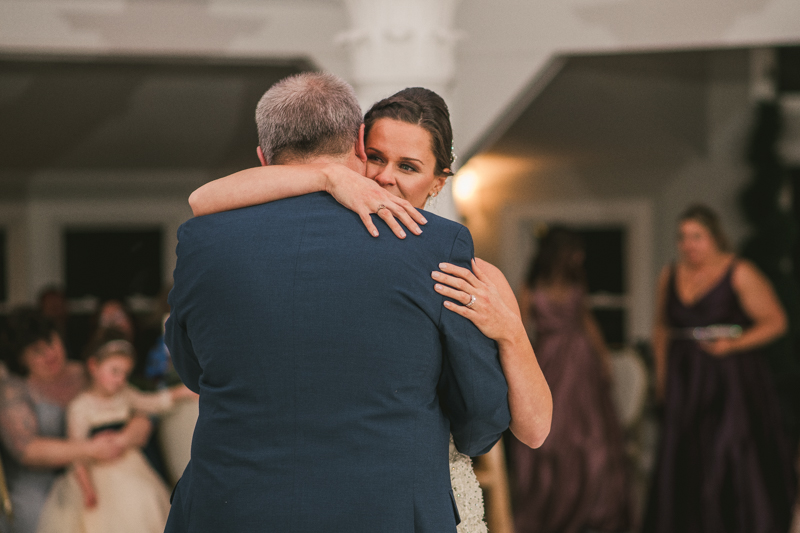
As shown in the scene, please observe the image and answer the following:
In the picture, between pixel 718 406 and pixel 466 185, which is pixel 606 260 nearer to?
pixel 466 185

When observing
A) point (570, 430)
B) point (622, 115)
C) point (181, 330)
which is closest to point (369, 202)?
point (181, 330)

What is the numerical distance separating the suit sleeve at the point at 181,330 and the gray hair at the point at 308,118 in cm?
21

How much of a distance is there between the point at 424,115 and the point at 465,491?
744mm

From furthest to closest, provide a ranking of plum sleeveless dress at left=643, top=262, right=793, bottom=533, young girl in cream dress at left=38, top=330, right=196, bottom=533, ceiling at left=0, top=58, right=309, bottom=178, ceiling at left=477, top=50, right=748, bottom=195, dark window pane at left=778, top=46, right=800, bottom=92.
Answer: ceiling at left=477, top=50, right=748, bottom=195, ceiling at left=0, top=58, right=309, bottom=178, dark window pane at left=778, top=46, right=800, bottom=92, plum sleeveless dress at left=643, top=262, right=793, bottom=533, young girl in cream dress at left=38, top=330, right=196, bottom=533

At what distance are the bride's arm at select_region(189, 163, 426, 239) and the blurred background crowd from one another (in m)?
0.80

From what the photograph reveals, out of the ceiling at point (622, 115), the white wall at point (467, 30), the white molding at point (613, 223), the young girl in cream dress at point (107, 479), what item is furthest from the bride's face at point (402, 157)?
the white molding at point (613, 223)

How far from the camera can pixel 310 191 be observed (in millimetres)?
1168

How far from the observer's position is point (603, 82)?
558 centimetres

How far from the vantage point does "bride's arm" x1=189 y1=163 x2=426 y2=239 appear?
113 cm

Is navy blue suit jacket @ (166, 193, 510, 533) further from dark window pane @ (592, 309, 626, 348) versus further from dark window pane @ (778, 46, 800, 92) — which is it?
dark window pane @ (592, 309, 626, 348)

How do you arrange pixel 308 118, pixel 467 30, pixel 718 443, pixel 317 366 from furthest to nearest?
pixel 718 443 < pixel 467 30 < pixel 308 118 < pixel 317 366

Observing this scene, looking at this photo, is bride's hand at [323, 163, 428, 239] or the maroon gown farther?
the maroon gown

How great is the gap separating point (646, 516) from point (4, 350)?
312 centimetres

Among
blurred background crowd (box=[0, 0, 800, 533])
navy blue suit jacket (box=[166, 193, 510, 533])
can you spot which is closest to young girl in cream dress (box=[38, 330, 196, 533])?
blurred background crowd (box=[0, 0, 800, 533])
